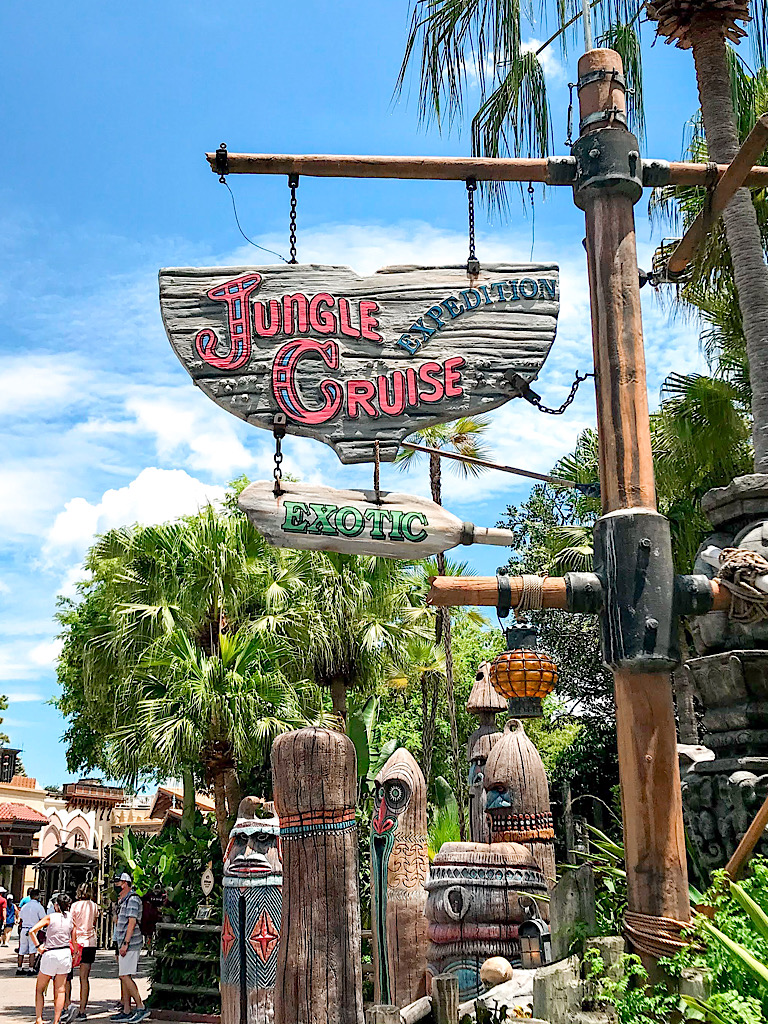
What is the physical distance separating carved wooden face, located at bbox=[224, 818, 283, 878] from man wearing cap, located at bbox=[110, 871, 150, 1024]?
13.4 feet

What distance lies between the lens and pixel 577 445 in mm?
21188

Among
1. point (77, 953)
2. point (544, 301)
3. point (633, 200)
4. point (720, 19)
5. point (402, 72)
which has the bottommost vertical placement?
point (77, 953)

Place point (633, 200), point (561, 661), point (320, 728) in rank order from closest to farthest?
point (633, 200), point (320, 728), point (561, 661)

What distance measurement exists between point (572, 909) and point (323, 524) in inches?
71.2

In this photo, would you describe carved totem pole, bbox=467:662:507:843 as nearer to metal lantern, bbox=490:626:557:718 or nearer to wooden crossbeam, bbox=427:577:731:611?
metal lantern, bbox=490:626:557:718

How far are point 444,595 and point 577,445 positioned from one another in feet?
59.0

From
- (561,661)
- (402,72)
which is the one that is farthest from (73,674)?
(402,72)

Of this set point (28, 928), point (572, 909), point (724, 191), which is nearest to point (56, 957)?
point (28, 928)

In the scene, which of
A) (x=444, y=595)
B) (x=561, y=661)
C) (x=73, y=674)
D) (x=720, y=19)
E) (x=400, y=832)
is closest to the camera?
(x=444, y=595)

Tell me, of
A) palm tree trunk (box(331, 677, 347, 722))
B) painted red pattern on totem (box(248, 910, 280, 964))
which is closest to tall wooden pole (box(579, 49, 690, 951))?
painted red pattern on totem (box(248, 910, 280, 964))

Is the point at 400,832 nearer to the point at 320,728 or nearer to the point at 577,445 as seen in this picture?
the point at 320,728

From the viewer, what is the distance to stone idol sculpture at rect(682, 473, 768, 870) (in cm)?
441

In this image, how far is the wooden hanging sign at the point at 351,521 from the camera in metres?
3.79

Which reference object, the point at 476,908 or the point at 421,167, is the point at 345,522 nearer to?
the point at 421,167
